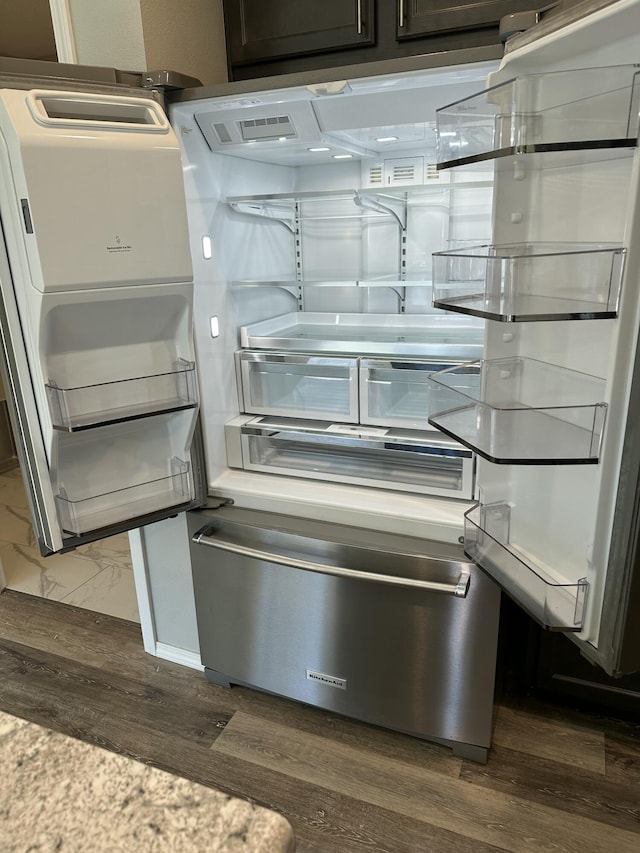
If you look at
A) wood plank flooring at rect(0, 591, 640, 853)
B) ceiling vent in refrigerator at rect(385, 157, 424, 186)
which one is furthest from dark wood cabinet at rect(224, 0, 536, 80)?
wood plank flooring at rect(0, 591, 640, 853)

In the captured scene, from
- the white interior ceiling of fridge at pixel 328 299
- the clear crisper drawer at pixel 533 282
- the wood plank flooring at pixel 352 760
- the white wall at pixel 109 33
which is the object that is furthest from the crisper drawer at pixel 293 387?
the wood plank flooring at pixel 352 760

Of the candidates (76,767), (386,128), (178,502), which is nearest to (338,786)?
(178,502)

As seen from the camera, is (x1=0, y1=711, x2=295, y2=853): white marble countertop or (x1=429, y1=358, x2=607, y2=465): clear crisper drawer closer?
(x1=0, y1=711, x2=295, y2=853): white marble countertop

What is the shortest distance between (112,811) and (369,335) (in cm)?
164

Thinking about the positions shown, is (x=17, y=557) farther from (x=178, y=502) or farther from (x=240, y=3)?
(x=240, y=3)

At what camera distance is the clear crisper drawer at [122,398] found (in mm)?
1452

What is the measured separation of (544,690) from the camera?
1.93 metres

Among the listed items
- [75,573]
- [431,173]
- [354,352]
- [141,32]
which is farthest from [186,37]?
[75,573]

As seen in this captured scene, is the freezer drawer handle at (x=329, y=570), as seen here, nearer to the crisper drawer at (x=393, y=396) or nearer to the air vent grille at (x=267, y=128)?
the crisper drawer at (x=393, y=396)

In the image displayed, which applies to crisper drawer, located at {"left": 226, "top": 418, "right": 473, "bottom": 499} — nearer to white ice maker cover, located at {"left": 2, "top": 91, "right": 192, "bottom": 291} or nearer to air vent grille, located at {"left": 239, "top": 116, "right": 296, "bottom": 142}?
white ice maker cover, located at {"left": 2, "top": 91, "right": 192, "bottom": 291}

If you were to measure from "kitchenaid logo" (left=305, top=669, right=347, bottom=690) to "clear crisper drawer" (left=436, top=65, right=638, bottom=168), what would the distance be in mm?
1452

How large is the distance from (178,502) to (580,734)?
1.42 meters

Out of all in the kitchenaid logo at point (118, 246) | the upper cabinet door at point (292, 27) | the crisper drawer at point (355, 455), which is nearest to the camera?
the kitchenaid logo at point (118, 246)

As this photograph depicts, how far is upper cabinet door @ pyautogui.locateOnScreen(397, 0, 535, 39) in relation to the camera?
1.51 m
